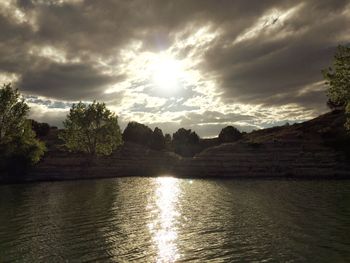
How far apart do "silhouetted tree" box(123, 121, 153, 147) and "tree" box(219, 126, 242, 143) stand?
41.5 meters

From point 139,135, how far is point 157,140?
9.38 meters

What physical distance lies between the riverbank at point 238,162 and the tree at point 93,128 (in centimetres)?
582

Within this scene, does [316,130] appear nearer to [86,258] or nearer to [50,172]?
[50,172]

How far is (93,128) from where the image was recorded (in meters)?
116

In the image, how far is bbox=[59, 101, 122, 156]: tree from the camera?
114562 mm

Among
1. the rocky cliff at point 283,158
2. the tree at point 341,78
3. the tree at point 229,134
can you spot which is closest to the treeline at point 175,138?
the tree at point 229,134

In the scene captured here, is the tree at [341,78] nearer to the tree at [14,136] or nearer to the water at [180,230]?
the water at [180,230]

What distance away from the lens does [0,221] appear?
3531 centimetres

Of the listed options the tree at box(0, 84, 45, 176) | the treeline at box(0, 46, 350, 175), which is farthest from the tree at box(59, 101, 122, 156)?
the tree at box(0, 84, 45, 176)

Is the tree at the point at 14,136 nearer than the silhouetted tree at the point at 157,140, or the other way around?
the tree at the point at 14,136

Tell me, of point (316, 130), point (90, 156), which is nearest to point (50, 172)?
point (90, 156)

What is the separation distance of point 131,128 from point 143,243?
5363 inches

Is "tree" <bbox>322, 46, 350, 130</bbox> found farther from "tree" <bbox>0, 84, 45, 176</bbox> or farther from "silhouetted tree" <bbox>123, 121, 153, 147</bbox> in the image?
"silhouetted tree" <bbox>123, 121, 153, 147</bbox>

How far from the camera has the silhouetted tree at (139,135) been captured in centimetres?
15662
